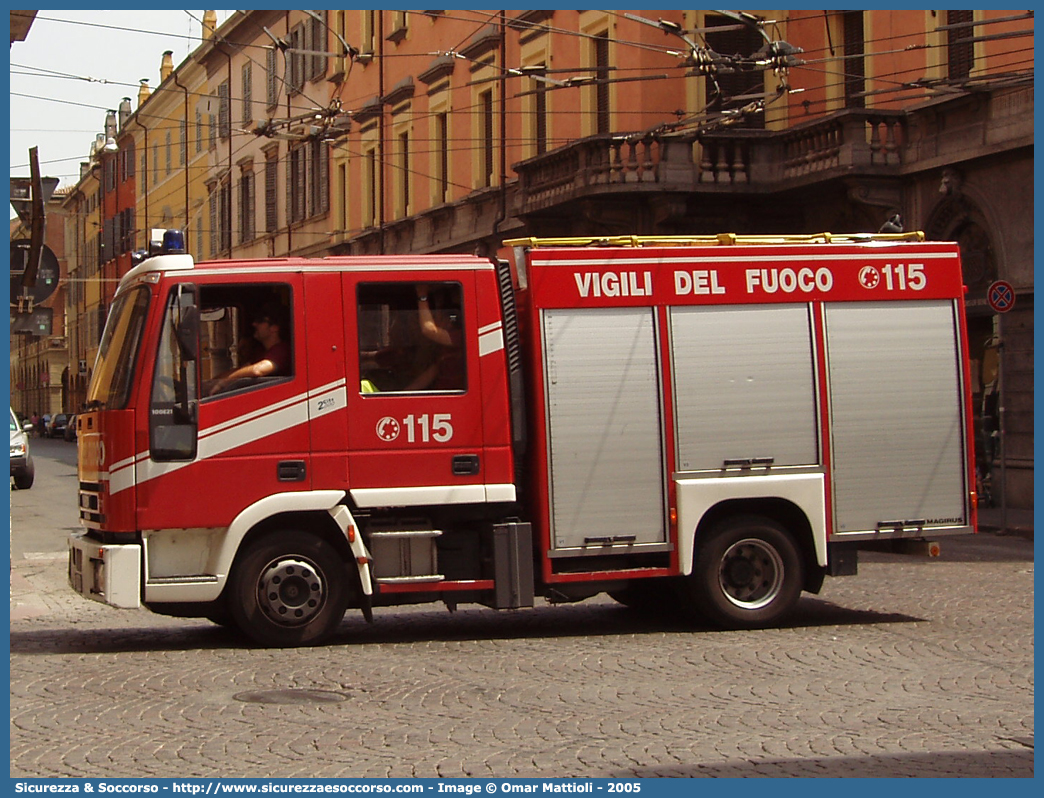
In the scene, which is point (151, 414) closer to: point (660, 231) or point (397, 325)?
point (397, 325)

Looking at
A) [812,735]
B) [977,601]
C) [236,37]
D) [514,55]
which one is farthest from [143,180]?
[812,735]

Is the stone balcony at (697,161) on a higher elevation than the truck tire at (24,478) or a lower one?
higher

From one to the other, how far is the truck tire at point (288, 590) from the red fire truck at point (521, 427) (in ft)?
0.06

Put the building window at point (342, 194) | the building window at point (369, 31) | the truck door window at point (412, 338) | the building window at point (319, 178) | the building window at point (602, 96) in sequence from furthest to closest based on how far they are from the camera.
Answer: the building window at point (319, 178)
the building window at point (342, 194)
the building window at point (369, 31)
the building window at point (602, 96)
the truck door window at point (412, 338)

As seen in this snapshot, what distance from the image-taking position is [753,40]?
87.3 feet

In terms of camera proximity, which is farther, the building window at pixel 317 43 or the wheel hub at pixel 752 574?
the building window at pixel 317 43

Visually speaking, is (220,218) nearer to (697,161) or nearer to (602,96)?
(602,96)

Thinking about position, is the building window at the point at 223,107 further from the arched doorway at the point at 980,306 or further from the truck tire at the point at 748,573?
the truck tire at the point at 748,573

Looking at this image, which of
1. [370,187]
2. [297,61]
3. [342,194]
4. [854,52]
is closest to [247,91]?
[297,61]

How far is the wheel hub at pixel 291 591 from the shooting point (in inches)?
415

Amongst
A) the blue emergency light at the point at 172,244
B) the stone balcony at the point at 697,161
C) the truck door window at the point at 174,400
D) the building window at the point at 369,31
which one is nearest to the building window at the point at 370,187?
the building window at the point at 369,31

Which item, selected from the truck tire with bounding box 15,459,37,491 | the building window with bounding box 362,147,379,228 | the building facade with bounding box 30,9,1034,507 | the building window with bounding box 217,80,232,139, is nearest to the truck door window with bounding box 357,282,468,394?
the building facade with bounding box 30,9,1034,507

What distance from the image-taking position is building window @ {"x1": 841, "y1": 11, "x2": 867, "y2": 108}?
81.6ft

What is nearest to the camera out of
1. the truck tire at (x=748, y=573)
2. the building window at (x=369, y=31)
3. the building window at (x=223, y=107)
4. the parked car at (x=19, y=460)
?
the truck tire at (x=748, y=573)
